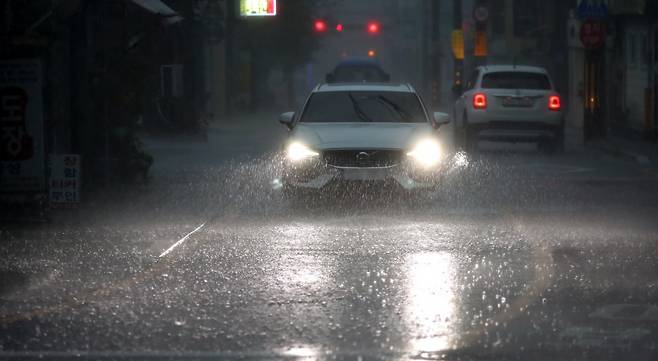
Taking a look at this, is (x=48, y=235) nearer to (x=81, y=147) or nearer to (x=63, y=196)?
(x=63, y=196)

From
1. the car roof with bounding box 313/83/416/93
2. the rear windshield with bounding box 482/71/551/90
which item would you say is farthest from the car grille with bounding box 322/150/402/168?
the rear windshield with bounding box 482/71/551/90

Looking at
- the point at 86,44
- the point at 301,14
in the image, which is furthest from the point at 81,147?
the point at 301,14

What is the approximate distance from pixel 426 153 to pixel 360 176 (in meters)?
0.94

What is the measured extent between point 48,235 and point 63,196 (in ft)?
4.86

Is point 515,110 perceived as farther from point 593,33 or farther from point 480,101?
point 593,33

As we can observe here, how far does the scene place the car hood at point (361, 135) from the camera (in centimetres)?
1595

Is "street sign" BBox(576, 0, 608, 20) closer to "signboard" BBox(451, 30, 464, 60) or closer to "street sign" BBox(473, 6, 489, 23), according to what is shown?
"street sign" BBox(473, 6, 489, 23)

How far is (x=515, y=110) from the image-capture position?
27.1 metres

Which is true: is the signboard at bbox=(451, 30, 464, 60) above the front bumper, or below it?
above

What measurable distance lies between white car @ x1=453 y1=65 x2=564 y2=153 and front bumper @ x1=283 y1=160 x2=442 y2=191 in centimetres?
1135

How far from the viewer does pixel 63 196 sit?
14781 mm

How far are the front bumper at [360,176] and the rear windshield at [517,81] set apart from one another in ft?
39.2

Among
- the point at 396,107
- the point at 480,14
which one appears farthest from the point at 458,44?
the point at 396,107

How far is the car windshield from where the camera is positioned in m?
17.5
